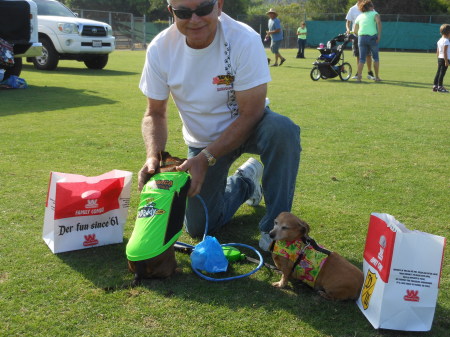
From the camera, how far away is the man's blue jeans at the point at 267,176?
9.45 ft

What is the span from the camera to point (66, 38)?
43.7 feet

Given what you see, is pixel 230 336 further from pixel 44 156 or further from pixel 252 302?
pixel 44 156

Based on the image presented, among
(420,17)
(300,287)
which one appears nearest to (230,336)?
(300,287)

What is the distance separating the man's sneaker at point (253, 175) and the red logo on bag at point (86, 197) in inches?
42.4

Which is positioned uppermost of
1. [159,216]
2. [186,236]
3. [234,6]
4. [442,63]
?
[234,6]

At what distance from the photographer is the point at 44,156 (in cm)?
495

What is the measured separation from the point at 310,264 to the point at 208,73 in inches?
48.2

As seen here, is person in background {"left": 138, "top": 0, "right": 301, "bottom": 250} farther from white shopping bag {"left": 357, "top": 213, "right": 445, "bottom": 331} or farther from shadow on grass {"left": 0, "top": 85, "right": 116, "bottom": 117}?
shadow on grass {"left": 0, "top": 85, "right": 116, "bottom": 117}

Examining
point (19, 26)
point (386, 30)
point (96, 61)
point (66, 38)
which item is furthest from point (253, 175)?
point (386, 30)

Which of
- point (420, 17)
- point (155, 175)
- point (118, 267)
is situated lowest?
point (118, 267)

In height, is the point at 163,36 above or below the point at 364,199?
above

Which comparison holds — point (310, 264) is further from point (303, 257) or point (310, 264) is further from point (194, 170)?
point (194, 170)

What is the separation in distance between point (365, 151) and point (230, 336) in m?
3.77

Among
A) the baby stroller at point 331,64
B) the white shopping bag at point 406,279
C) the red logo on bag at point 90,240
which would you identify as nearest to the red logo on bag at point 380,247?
the white shopping bag at point 406,279
